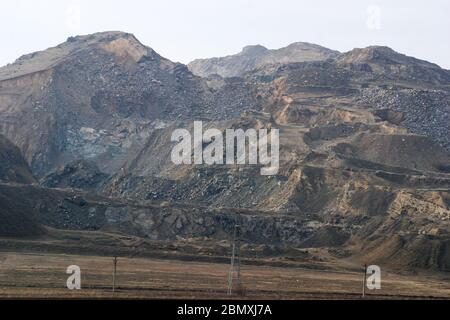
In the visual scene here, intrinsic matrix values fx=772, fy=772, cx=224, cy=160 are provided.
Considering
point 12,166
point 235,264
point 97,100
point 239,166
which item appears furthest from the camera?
point 97,100

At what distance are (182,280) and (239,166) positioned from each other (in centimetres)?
5740

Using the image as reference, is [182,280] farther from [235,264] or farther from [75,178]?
[75,178]

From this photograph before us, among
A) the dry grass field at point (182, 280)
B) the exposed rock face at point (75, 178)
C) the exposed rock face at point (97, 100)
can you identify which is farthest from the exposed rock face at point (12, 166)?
the exposed rock face at point (97, 100)

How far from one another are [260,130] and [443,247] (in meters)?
50.6

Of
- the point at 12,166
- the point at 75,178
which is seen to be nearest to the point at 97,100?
the point at 75,178

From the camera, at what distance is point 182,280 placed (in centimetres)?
5625

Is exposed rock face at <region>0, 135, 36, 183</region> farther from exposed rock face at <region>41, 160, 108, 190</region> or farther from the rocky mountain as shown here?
exposed rock face at <region>41, 160, 108, 190</region>

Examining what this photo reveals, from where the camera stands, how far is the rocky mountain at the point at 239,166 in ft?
288

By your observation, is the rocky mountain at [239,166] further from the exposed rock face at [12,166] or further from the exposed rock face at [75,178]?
the exposed rock face at [12,166]

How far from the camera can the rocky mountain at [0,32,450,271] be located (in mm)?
87750

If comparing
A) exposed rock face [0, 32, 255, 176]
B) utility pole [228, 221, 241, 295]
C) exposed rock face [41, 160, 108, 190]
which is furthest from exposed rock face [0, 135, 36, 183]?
exposed rock face [0, 32, 255, 176]

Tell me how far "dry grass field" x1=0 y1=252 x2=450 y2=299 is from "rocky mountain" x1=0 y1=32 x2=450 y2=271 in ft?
40.8

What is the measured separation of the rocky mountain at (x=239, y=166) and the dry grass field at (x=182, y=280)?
12424 mm
